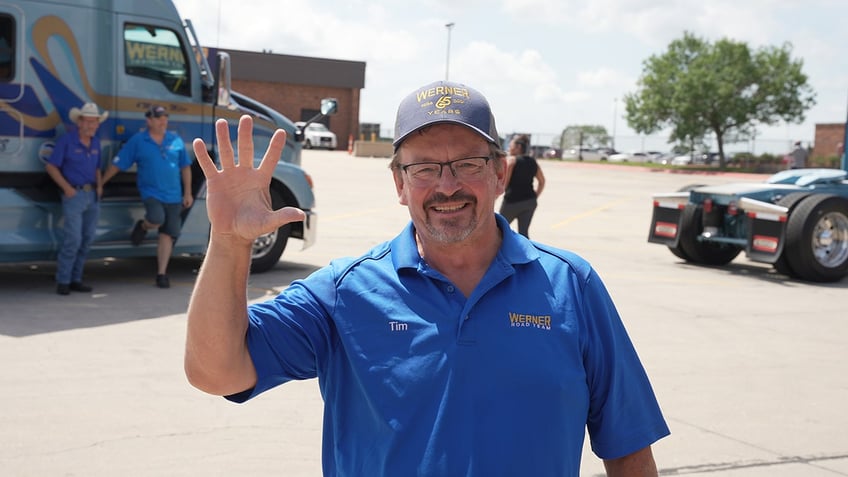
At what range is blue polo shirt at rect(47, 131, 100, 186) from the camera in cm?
891

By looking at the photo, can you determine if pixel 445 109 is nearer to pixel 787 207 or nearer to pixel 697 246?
pixel 787 207

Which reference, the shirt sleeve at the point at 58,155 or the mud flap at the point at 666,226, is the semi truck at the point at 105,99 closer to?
the shirt sleeve at the point at 58,155

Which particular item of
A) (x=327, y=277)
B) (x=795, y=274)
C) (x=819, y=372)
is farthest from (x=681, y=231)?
(x=327, y=277)

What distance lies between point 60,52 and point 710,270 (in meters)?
8.59

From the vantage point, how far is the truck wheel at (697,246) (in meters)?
12.8

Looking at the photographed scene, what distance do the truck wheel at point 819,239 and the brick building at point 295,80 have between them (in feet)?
145

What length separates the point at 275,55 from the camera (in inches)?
2147

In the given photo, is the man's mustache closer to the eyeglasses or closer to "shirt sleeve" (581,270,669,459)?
the eyeglasses

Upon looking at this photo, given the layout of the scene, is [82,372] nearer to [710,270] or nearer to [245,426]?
[245,426]

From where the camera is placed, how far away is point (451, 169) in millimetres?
2529

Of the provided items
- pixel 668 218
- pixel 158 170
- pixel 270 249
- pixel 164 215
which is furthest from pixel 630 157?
pixel 158 170

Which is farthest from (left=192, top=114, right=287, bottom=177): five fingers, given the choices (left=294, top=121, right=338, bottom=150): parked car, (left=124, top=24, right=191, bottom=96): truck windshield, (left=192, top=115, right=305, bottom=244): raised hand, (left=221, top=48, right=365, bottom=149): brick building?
(left=221, top=48, right=365, bottom=149): brick building

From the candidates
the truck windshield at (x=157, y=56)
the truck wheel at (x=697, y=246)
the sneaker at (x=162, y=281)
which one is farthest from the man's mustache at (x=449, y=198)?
the truck wheel at (x=697, y=246)

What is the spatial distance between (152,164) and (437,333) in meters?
7.63
